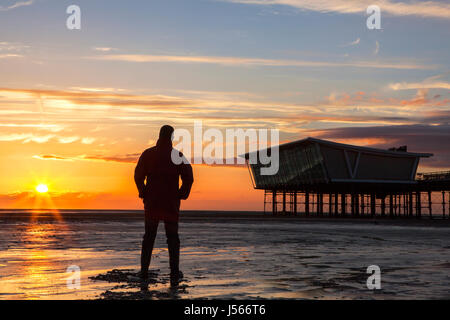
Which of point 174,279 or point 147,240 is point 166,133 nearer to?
point 147,240

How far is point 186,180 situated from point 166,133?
712 mm

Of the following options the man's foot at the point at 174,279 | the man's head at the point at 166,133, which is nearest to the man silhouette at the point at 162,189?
the man's head at the point at 166,133

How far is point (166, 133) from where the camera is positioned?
8047 millimetres

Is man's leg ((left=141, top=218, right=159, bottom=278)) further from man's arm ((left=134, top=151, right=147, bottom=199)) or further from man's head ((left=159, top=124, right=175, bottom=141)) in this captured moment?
man's head ((left=159, top=124, right=175, bottom=141))

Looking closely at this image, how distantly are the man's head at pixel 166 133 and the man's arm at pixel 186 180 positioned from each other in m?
0.44

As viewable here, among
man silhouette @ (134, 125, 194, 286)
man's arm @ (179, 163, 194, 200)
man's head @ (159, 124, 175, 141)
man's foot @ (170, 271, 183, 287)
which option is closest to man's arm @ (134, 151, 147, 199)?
man silhouette @ (134, 125, 194, 286)

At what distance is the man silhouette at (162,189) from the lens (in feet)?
25.7

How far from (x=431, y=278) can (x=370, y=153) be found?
236 ft

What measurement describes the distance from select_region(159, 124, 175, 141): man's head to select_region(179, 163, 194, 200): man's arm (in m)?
0.44

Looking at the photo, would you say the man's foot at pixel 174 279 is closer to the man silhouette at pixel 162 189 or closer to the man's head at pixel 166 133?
the man silhouette at pixel 162 189
